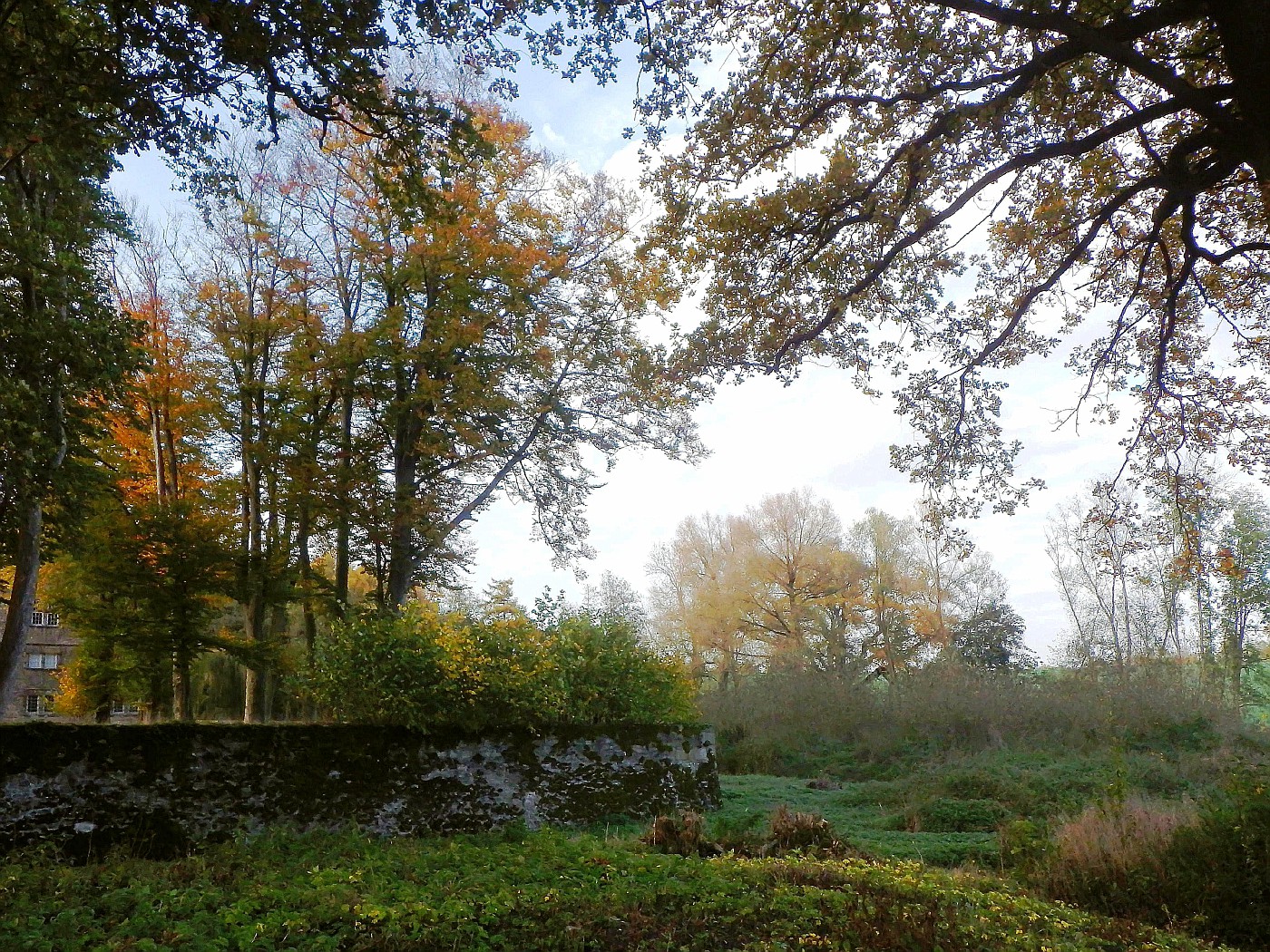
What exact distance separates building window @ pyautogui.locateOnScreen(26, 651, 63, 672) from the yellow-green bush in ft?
112

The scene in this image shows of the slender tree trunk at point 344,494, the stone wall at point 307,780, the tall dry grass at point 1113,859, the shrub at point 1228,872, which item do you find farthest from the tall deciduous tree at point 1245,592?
the slender tree trunk at point 344,494

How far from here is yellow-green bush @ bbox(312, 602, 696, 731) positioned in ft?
30.2

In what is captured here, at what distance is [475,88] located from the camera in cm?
1622

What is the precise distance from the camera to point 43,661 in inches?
1442

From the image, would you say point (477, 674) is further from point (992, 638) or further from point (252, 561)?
point (992, 638)

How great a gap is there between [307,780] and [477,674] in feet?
6.86

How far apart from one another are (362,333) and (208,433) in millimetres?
5203

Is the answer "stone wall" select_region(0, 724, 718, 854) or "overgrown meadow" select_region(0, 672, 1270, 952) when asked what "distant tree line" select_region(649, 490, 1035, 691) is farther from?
"overgrown meadow" select_region(0, 672, 1270, 952)

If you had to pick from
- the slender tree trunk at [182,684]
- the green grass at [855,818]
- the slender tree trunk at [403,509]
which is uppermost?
the slender tree trunk at [403,509]

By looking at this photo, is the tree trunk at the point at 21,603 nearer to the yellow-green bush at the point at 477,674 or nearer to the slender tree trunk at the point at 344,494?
the yellow-green bush at the point at 477,674

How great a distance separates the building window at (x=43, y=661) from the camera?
3638cm

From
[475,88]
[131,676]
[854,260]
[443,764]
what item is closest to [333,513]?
[131,676]

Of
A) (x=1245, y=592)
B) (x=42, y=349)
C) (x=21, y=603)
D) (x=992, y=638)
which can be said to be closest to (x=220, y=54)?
(x=42, y=349)

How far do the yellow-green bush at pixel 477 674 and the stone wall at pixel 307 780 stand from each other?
0.28 meters
